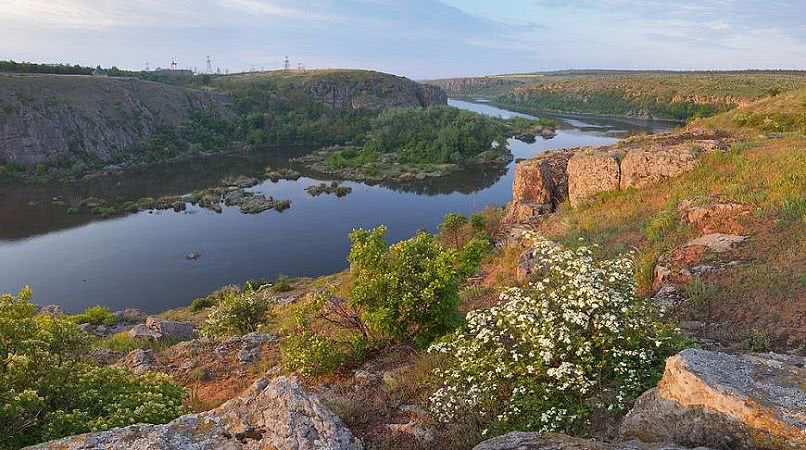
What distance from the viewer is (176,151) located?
273 ft

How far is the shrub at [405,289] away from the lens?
8703 mm

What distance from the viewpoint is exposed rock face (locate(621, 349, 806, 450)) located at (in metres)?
4.11

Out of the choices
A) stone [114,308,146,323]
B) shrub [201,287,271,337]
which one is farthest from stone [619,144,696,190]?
stone [114,308,146,323]

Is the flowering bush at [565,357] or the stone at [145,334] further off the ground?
the flowering bush at [565,357]

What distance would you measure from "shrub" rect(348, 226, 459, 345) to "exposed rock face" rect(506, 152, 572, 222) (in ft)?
39.2

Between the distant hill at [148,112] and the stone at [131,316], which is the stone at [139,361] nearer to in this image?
the stone at [131,316]

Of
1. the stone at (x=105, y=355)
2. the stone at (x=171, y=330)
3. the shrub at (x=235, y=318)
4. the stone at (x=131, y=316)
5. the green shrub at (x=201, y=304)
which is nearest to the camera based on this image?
the stone at (x=105, y=355)

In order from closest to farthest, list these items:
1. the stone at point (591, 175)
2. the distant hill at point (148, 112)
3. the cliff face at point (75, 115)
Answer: the stone at point (591, 175) < the cliff face at point (75, 115) < the distant hill at point (148, 112)

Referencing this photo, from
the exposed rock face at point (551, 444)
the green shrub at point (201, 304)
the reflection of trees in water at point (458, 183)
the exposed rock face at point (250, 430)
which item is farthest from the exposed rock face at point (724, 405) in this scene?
the reflection of trees in water at point (458, 183)

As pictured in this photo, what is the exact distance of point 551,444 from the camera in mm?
4176

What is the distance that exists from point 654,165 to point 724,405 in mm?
13961

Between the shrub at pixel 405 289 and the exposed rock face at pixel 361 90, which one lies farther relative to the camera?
the exposed rock face at pixel 361 90

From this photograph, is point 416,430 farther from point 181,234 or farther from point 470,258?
point 181,234

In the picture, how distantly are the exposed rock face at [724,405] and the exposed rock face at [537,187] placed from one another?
15.4 m
